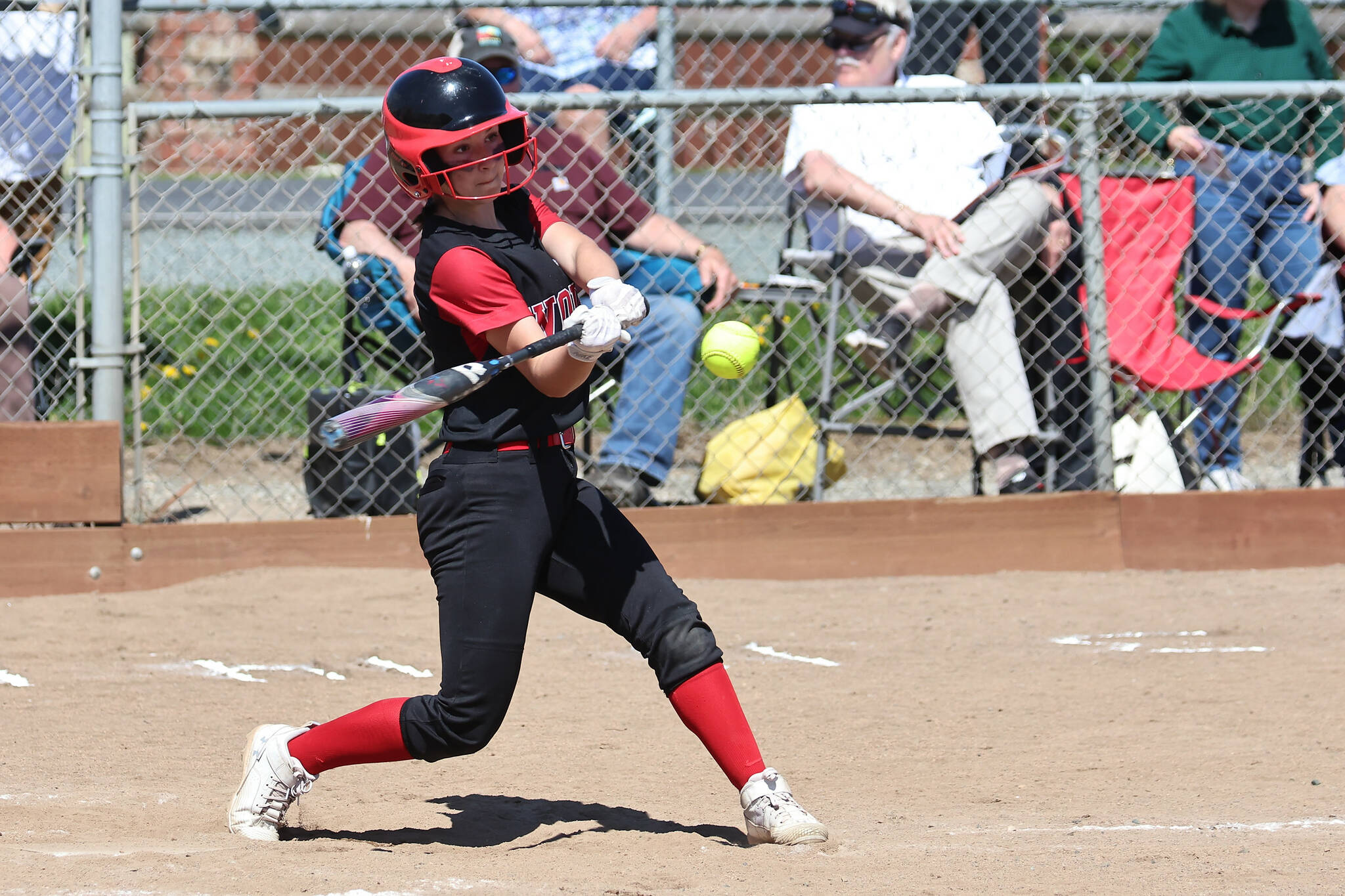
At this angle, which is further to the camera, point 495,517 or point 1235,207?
point 1235,207

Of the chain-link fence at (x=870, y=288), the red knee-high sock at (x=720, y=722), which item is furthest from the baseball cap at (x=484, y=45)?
the red knee-high sock at (x=720, y=722)

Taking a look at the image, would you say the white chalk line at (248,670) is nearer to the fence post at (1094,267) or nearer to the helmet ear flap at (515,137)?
the helmet ear flap at (515,137)

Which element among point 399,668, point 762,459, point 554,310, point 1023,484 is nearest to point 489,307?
point 554,310

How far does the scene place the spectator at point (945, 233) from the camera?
5875 millimetres

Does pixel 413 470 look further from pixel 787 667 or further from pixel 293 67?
pixel 293 67

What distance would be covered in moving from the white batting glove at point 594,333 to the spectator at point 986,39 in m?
5.00

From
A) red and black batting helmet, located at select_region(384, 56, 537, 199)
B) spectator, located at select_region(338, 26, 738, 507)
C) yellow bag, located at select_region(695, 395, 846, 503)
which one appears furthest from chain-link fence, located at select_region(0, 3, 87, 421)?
red and black batting helmet, located at select_region(384, 56, 537, 199)

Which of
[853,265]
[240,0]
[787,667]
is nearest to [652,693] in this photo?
[787,667]

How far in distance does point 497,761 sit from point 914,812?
112 cm

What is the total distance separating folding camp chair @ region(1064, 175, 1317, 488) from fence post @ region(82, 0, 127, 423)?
380 cm

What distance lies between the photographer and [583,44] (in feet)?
25.1

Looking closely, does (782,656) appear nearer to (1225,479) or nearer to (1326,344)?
(1225,479)

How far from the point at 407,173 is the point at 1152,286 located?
3.93m

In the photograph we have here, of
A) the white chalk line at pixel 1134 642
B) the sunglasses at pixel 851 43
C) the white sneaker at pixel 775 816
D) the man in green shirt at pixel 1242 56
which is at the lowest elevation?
the white chalk line at pixel 1134 642
